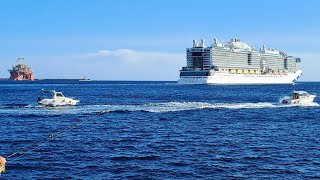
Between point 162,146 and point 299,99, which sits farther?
point 299,99

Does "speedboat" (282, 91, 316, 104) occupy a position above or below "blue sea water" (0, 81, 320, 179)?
above

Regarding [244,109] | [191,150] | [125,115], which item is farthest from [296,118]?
[191,150]

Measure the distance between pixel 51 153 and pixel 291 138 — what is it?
65.4 ft

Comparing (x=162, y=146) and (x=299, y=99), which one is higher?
(x=299, y=99)

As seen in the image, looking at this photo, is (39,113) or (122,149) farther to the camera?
(39,113)

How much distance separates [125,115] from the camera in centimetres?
6269

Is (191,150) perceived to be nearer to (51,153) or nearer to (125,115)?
(51,153)

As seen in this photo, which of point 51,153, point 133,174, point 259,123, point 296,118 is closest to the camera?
point 133,174

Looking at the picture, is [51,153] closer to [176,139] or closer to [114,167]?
[114,167]

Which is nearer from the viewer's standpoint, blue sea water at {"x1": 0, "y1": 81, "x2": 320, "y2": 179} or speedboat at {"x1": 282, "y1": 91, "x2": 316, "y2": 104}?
blue sea water at {"x1": 0, "y1": 81, "x2": 320, "y2": 179}

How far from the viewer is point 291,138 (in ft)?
135

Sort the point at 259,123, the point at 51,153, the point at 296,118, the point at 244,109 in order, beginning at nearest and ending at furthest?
the point at 51,153 < the point at 259,123 < the point at 296,118 < the point at 244,109

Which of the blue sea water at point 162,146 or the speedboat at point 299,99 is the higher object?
the speedboat at point 299,99

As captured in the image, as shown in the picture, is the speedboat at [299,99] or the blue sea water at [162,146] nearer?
the blue sea water at [162,146]
